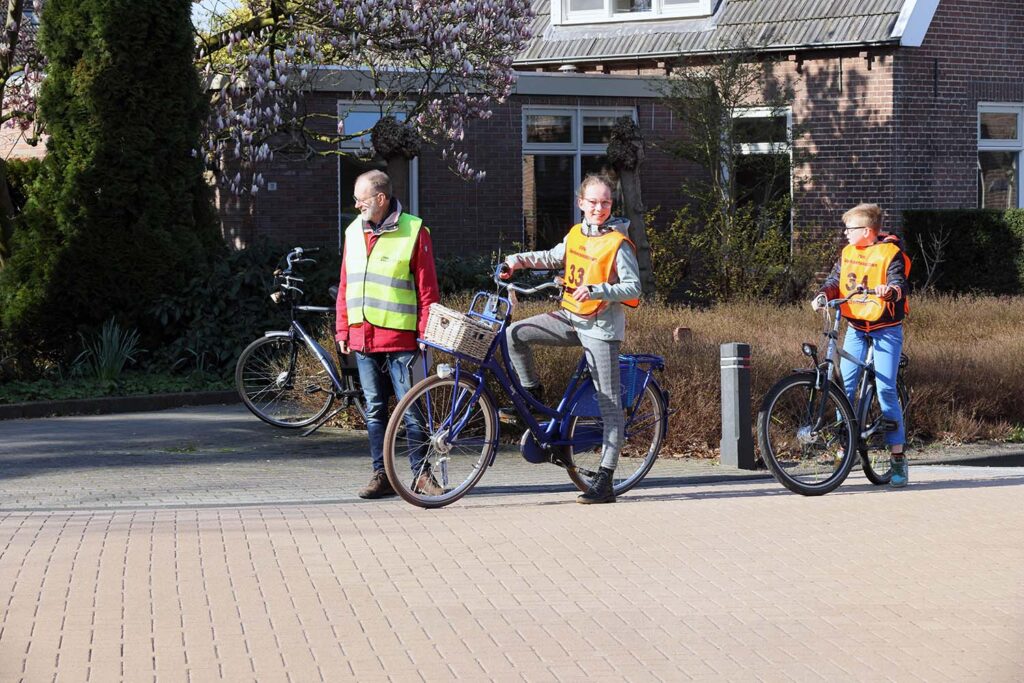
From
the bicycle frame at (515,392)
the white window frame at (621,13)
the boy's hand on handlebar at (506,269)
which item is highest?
the white window frame at (621,13)

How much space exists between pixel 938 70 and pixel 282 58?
30.7 feet

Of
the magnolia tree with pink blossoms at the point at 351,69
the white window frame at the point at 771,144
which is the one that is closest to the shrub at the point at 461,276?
the magnolia tree with pink blossoms at the point at 351,69

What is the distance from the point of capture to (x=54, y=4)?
51.2 feet

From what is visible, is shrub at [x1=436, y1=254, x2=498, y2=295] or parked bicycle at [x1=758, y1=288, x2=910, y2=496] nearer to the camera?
parked bicycle at [x1=758, y1=288, x2=910, y2=496]

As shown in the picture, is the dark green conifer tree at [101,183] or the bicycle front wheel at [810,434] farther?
the dark green conifer tree at [101,183]

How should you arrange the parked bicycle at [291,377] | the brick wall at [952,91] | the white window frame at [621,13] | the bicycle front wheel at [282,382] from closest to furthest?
the parked bicycle at [291,377] → the bicycle front wheel at [282,382] → the brick wall at [952,91] → the white window frame at [621,13]

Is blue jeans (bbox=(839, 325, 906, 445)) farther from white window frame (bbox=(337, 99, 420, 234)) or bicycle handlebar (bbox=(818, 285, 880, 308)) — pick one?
white window frame (bbox=(337, 99, 420, 234))

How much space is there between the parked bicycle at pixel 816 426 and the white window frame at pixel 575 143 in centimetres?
1235

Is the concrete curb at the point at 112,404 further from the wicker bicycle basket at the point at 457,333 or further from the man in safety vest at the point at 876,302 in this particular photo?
the man in safety vest at the point at 876,302

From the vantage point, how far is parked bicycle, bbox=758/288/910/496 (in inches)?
367

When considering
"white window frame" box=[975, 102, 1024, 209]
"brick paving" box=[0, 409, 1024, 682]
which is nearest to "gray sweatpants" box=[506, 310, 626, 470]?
"brick paving" box=[0, 409, 1024, 682]

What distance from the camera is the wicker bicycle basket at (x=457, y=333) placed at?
847cm

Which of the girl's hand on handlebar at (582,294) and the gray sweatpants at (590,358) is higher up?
the girl's hand on handlebar at (582,294)

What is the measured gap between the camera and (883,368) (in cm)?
973
